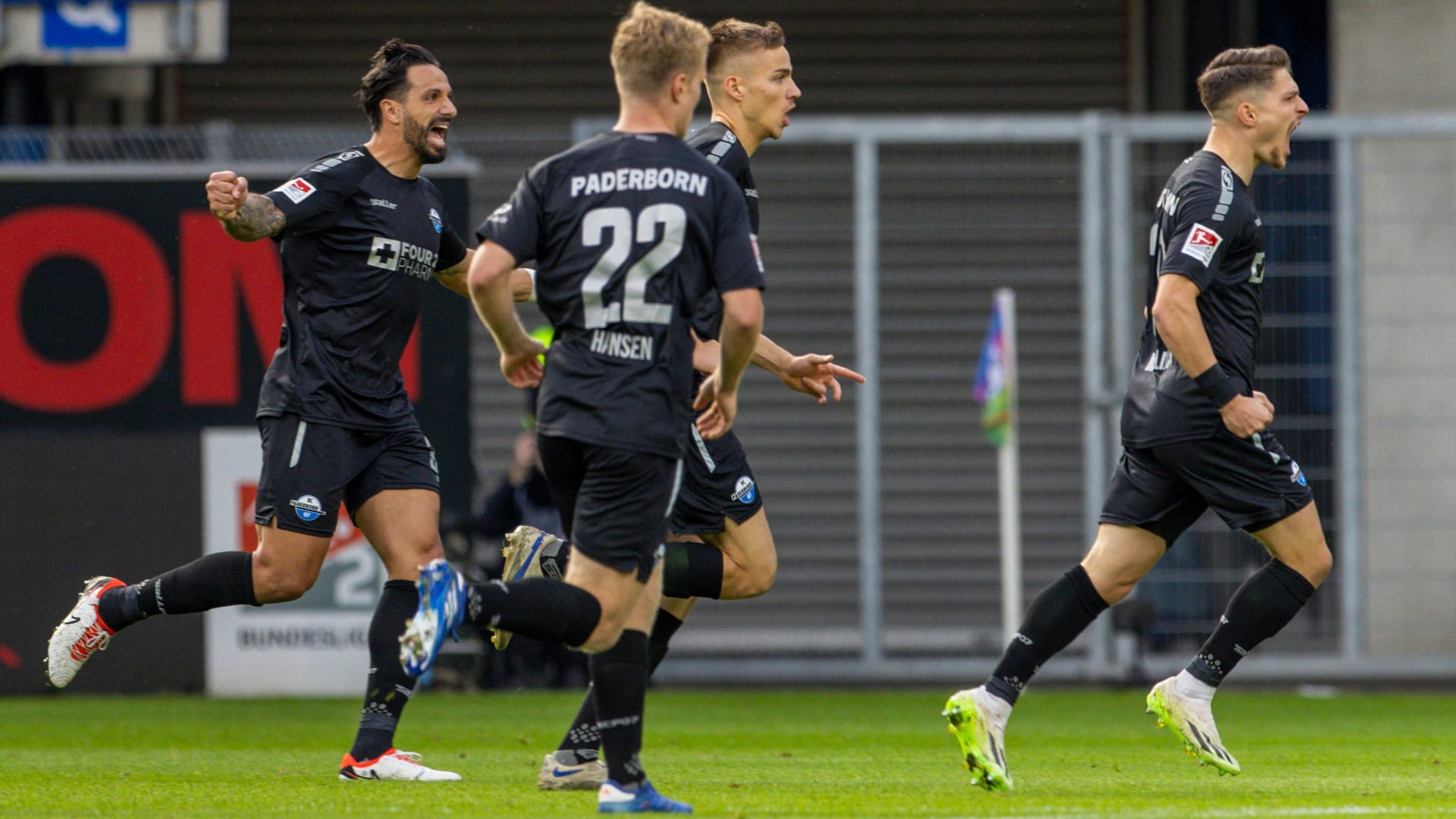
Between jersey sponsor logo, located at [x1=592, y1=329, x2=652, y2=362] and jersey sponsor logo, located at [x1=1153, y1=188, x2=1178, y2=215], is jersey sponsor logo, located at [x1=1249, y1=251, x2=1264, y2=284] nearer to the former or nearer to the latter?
jersey sponsor logo, located at [x1=1153, y1=188, x2=1178, y2=215]

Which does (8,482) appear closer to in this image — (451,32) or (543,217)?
(451,32)

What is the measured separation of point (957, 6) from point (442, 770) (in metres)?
9.18

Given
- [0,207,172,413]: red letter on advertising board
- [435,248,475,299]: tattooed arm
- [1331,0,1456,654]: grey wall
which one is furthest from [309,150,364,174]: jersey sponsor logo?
[1331,0,1456,654]: grey wall

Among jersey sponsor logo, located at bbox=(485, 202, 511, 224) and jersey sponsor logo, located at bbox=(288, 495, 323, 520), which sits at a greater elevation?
jersey sponsor logo, located at bbox=(485, 202, 511, 224)

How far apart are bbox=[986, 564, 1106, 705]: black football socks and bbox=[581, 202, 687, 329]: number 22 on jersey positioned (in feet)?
5.79

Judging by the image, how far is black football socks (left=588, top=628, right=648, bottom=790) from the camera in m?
4.51

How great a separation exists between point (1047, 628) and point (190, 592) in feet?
8.42

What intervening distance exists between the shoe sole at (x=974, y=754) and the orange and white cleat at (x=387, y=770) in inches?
58.3

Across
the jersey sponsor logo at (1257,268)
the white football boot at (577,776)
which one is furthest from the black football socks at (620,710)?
the jersey sponsor logo at (1257,268)

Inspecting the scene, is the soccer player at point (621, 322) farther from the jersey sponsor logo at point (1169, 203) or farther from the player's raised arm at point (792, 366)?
the jersey sponsor logo at point (1169, 203)

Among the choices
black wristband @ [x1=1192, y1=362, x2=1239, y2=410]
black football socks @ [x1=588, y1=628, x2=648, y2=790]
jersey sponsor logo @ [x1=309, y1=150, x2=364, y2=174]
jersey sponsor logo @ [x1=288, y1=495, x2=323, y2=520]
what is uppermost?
jersey sponsor logo @ [x1=309, y1=150, x2=364, y2=174]

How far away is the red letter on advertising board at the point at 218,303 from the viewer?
10.1 metres

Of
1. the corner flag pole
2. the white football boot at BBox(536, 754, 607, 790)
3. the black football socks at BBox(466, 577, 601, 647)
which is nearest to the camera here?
the black football socks at BBox(466, 577, 601, 647)

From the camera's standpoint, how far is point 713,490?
5652mm
